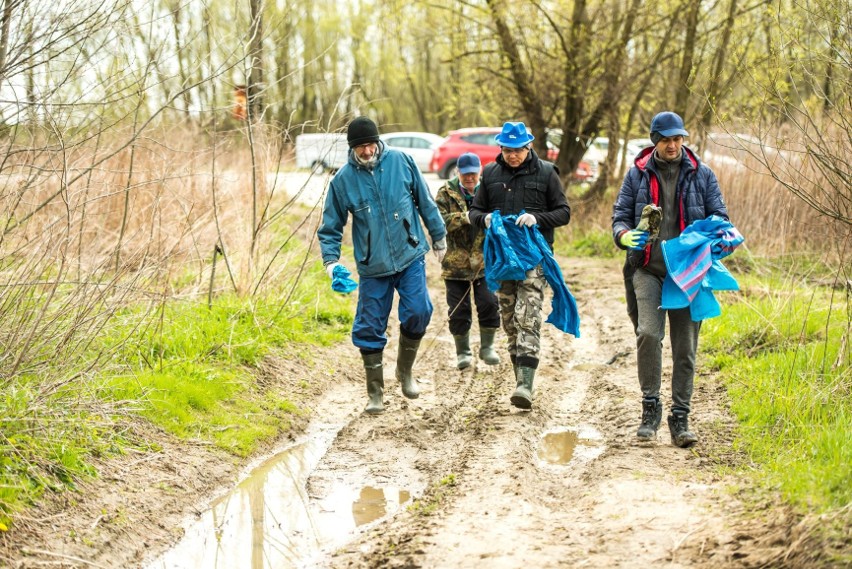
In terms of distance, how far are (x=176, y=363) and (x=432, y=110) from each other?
1624 inches

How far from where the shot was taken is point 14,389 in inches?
212

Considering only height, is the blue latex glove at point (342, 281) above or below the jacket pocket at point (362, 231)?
below

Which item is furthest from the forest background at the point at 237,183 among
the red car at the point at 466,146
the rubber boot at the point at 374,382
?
the red car at the point at 466,146

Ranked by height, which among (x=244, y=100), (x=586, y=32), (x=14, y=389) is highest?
(x=586, y=32)

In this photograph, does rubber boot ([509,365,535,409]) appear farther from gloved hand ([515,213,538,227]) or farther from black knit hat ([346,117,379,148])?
black knit hat ([346,117,379,148])

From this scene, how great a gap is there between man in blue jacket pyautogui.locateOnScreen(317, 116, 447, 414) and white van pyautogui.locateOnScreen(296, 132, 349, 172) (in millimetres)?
1592

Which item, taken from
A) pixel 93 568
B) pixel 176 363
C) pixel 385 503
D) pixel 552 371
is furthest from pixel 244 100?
pixel 93 568

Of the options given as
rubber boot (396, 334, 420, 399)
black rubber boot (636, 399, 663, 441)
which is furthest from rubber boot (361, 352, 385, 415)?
black rubber boot (636, 399, 663, 441)

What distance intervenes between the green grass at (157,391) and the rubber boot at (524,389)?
163cm

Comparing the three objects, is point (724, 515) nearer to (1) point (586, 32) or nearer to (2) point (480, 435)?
(2) point (480, 435)

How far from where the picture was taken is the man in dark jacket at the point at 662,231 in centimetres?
580

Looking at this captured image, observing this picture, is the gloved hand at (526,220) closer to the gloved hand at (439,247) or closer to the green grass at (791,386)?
the gloved hand at (439,247)

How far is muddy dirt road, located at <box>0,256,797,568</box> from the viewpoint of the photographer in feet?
14.6

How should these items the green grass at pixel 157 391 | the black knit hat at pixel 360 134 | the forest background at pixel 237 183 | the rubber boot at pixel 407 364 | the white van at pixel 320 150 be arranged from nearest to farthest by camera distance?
the green grass at pixel 157 391 → the forest background at pixel 237 183 → the black knit hat at pixel 360 134 → the rubber boot at pixel 407 364 → the white van at pixel 320 150
